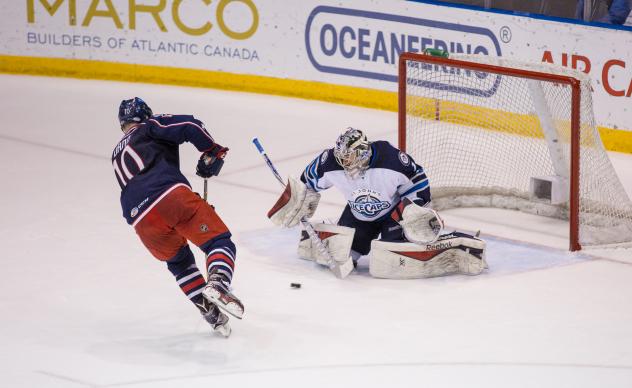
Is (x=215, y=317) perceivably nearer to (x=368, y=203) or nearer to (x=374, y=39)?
(x=368, y=203)

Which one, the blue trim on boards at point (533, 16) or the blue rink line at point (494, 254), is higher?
the blue trim on boards at point (533, 16)

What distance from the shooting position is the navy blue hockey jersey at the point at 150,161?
4.80m

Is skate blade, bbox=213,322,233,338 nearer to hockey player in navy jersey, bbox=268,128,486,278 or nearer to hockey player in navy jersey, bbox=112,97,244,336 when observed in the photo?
hockey player in navy jersey, bbox=112,97,244,336

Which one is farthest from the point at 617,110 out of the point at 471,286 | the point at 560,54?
the point at 471,286

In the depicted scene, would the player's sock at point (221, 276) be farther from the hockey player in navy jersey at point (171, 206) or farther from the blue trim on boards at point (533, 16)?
the blue trim on boards at point (533, 16)

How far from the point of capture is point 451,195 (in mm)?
6949

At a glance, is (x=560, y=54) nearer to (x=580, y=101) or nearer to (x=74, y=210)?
(x=580, y=101)

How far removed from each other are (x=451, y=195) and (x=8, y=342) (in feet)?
9.56

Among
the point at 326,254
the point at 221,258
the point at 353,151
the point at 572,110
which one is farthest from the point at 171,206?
the point at 572,110

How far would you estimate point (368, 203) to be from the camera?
5.68m

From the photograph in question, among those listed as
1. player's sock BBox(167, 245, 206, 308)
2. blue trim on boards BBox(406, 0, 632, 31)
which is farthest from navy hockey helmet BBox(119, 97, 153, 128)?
blue trim on boards BBox(406, 0, 632, 31)

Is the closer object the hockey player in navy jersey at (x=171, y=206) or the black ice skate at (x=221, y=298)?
the black ice skate at (x=221, y=298)

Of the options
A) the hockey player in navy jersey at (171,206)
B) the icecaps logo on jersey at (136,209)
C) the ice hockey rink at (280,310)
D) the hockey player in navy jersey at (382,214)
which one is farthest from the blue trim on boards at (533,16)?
the icecaps logo on jersey at (136,209)

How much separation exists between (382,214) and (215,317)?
1.18 meters
